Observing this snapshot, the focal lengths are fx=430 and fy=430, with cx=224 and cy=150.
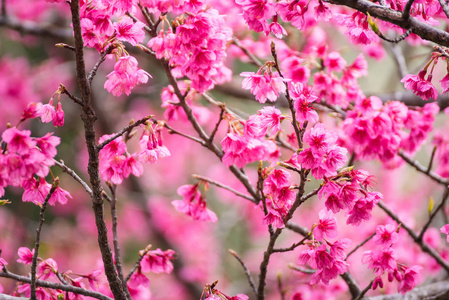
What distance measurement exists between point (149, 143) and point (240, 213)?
334 cm

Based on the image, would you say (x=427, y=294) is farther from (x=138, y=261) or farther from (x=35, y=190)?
(x=35, y=190)

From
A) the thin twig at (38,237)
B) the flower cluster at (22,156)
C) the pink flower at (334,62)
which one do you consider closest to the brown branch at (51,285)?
the thin twig at (38,237)

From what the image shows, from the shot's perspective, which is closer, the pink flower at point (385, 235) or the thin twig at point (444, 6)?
the thin twig at point (444, 6)

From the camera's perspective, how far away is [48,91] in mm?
4855

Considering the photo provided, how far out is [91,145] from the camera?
117 centimetres

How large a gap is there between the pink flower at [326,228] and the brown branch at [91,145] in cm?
61

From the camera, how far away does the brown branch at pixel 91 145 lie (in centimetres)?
107

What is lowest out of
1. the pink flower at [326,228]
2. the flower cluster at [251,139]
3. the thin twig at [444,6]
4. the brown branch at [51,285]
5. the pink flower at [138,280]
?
the pink flower at [138,280]

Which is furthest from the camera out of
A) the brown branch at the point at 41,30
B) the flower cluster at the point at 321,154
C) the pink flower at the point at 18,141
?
the brown branch at the point at 41,30

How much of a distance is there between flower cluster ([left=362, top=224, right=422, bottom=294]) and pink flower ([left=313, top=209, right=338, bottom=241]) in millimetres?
166

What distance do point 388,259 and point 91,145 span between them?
93 cm

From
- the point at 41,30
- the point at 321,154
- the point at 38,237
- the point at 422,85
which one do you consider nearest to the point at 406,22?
the point at 422,85

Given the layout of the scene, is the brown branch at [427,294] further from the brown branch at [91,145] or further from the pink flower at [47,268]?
the pink flower at [47,268]

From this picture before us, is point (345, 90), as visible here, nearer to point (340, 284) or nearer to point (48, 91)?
point (340, 284)
